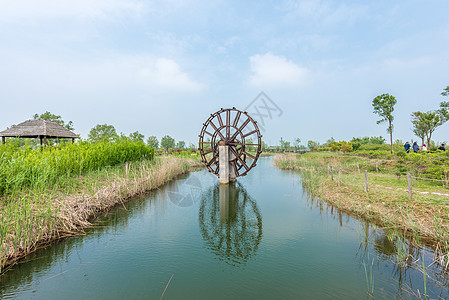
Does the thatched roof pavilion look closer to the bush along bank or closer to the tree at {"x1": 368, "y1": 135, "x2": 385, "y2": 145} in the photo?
the bush along bank

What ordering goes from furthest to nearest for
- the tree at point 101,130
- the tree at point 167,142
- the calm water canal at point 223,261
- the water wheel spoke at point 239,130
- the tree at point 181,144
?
the tree at point 181,144
the tree at point 167,142
the tree at point 101,130
the water wheel spoke at point 239,130
the calm water canal at point 223,261

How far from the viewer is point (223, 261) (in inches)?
162

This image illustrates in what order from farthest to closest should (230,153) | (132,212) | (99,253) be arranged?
(230,153), (132,212), (99,253)

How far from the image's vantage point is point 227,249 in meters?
4.62

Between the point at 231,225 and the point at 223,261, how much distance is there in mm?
1954

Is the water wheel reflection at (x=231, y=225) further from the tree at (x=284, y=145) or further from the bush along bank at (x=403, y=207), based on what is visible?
the tree at (x=284, y=145)

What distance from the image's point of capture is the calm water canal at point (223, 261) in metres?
3.21

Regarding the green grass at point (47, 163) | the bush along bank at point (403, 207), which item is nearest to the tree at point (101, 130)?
the green grass at point (47, 163)

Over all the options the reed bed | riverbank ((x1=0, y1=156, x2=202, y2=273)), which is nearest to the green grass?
the reed bed

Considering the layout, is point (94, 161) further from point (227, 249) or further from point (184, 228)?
point (227, 249)

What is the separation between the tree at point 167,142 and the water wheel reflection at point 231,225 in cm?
2905

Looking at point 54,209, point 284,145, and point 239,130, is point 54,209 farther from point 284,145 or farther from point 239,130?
point 284,145

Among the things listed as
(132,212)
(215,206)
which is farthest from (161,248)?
(215,206)

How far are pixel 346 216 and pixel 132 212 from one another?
6.60 meters
